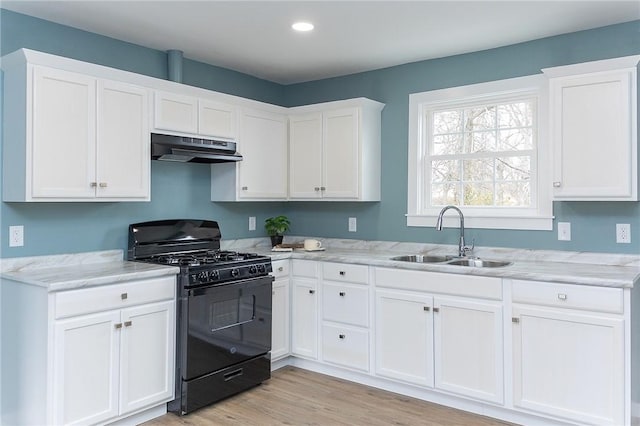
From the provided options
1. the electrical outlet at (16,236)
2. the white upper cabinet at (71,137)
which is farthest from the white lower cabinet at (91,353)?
the white upper cabinet at (71,137)

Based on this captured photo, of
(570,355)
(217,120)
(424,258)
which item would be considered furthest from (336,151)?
(570,355)

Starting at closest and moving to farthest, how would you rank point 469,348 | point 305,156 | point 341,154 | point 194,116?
point 469,348 → point 194,116 → point 341,154 → point 305,156

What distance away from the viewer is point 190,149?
11.5ft

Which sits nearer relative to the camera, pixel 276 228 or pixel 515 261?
pixel 515 261

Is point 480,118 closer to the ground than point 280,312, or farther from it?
farther from it

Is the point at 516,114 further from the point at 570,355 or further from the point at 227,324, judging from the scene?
the point at 227,324

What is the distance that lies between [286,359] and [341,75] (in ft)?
8.22

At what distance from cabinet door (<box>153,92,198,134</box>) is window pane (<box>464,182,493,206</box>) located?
6.96 ft

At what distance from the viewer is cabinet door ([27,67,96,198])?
2.77 meters

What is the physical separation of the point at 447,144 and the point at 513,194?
66 centimetres

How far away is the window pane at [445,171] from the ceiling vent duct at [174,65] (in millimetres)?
2090

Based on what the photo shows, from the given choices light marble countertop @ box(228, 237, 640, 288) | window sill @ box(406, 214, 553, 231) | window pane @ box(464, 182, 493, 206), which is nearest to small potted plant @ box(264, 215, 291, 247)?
light marble countertop @ box(228, 237, 640, 288)

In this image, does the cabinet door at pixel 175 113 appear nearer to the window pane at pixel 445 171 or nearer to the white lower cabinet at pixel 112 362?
the white lower cabinet at pixel 112 362

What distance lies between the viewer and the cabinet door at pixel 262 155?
4043 mm
